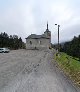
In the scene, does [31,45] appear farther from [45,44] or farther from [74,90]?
[74,90]

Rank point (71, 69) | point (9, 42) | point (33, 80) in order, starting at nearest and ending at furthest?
point (33, 80) < point (71, 69) < point (9, 42)

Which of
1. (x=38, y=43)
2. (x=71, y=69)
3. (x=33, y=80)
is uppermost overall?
(x=38, y=43)

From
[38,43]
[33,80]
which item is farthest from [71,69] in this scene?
[38,43]

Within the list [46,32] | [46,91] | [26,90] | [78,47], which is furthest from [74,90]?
[46,32]

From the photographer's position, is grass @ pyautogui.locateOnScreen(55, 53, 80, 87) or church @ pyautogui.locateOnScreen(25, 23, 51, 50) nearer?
grass @ pyautogui.locateOnScreen(55, 53, 80, 87)

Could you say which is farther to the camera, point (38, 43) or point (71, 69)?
point (38, 43)

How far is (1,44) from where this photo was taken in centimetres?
11119

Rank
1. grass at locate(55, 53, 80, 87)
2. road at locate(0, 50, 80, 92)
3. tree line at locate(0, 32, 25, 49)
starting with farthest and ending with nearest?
1. tree line at locate(0, 32, 25, 49)
2. grass at locate(55, 53, 80, 87)
3. road at locate(0, 50, 80, 92)

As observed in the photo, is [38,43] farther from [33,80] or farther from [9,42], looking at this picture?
[33,80]

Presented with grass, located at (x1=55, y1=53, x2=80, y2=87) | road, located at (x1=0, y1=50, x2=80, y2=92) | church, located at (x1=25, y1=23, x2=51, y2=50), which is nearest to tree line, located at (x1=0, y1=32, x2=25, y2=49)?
church, located at (x1=25, y1=23, x2=51, y2=50)

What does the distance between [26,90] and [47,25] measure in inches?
5090

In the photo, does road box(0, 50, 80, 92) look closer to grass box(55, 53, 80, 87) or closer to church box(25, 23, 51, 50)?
grass box(55, 53, 80, 87)

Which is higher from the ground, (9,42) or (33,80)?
(9,42)

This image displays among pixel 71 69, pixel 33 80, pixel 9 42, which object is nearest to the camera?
pixel 33 80
